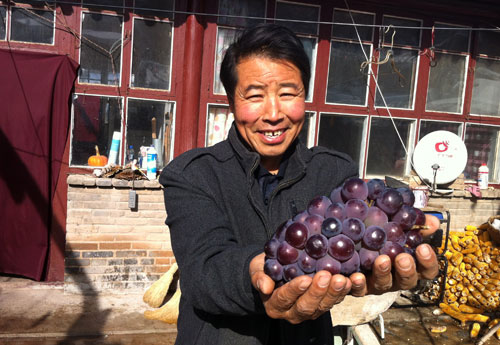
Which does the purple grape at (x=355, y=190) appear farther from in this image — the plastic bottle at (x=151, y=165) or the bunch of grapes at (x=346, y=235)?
the plastic bottle at (x=151, y=165)

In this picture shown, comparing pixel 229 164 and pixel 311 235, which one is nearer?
pixel 311 235

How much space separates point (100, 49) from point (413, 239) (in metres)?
4.50

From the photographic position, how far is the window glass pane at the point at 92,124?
4.73 metres

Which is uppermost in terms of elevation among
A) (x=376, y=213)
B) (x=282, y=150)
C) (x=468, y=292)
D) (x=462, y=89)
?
(x=462, y=89)

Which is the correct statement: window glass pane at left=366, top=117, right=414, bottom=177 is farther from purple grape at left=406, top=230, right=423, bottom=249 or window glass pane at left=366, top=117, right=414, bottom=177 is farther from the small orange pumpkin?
purple grape at left=406, top=230, right=423, bottom=249

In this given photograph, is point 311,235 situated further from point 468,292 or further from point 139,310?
point 468,292

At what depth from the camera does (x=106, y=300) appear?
4.52m

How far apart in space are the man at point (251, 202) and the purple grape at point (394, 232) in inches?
2.4

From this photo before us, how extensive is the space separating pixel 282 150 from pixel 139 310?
3.49 metres

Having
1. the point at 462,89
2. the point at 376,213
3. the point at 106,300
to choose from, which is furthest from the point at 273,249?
the point at 462,89

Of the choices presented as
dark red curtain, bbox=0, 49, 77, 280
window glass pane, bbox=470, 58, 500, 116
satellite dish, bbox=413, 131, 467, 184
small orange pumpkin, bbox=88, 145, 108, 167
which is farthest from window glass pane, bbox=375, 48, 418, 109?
dark red curtain, bbox=0, 49, 77, 280

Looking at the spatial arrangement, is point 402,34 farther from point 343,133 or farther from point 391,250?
point 391,250

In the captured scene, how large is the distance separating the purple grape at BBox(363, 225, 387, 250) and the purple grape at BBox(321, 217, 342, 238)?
0.25 feet

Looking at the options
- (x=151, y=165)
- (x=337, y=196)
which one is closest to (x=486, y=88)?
(x=151, y=165)
